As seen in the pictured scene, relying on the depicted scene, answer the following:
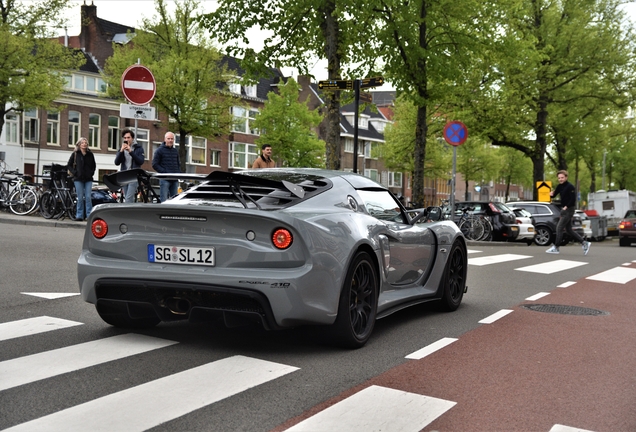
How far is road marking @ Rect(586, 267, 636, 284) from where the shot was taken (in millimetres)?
12797

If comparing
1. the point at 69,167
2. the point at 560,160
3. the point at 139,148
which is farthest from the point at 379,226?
the point at 560,160

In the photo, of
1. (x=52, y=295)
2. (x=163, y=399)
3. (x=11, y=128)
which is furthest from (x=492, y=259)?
(x=11, y=128)

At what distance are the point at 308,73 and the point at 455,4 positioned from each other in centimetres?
462

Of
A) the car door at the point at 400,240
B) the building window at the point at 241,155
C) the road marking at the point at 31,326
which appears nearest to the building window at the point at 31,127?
the building window at the point at 241,155

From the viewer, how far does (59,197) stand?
67.2 ft

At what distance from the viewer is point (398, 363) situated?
215 inches

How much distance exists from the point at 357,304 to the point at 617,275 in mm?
9244

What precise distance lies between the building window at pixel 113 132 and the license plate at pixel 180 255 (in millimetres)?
50790

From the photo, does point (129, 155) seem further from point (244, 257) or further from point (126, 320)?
point (244, 257)

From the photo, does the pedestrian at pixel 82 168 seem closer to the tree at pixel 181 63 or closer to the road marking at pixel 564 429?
the road marking at pixel 564 429

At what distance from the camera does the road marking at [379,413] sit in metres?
3.88

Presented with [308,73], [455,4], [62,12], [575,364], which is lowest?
[575,364]

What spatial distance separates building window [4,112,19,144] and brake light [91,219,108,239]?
1791 inches

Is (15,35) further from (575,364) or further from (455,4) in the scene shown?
(575,364)
